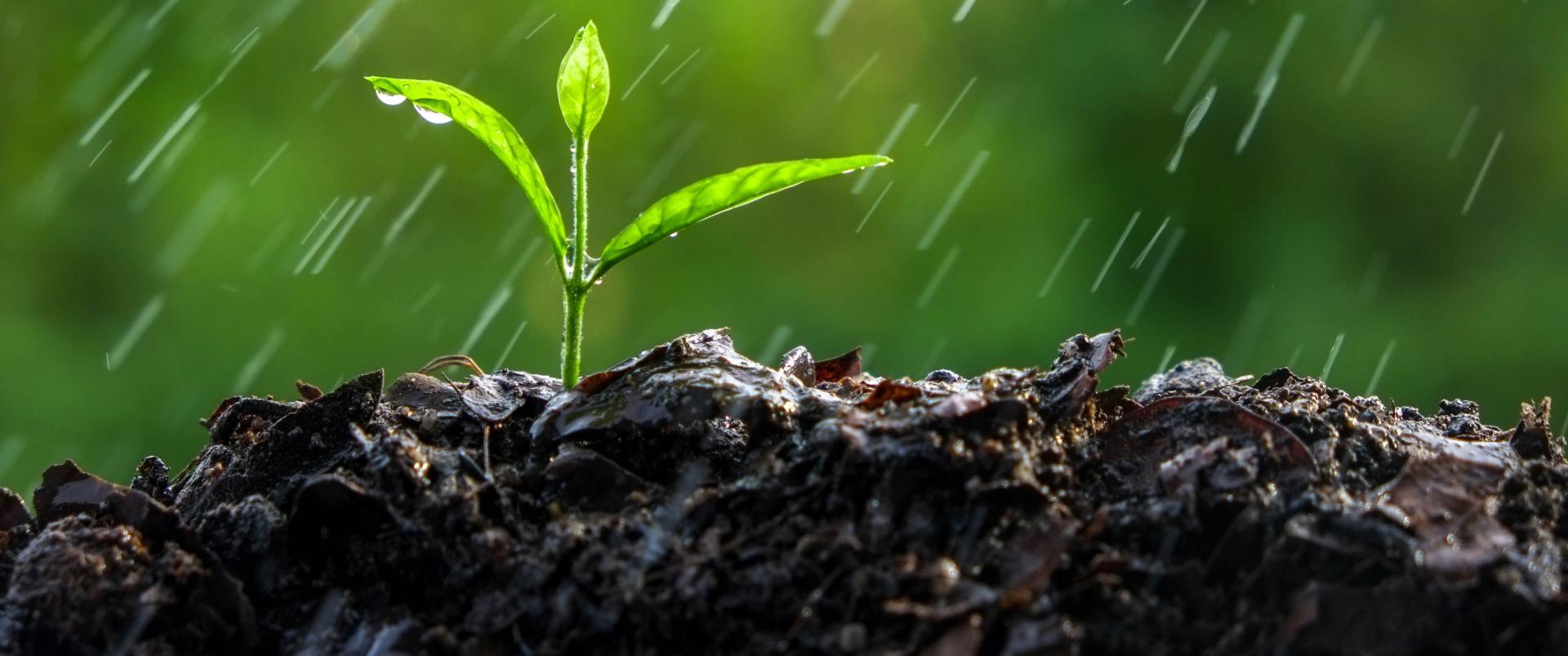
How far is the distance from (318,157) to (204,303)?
56 cm

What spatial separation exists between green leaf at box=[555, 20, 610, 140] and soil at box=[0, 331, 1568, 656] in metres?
0.27

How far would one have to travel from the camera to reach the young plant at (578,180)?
3.34ft

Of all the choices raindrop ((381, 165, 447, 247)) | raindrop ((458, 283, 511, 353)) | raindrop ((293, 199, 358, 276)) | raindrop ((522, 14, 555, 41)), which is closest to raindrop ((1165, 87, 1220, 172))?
raindrop ((522, 14, 555, 41))

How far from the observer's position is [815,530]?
0.78m

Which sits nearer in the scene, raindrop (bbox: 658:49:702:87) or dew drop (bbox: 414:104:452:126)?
dew drop (bbox: 414:104:452:126)

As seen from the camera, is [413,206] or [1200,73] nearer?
[1200,73]

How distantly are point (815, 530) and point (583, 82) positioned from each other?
1.83 ft

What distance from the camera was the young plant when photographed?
1.02 metres

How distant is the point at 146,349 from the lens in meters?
3.13

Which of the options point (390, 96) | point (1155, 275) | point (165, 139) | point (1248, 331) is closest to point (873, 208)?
point (1155, 275)

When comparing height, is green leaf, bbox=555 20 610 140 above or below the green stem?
above

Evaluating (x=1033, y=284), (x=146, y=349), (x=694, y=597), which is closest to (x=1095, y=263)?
(x=1033, y=284)

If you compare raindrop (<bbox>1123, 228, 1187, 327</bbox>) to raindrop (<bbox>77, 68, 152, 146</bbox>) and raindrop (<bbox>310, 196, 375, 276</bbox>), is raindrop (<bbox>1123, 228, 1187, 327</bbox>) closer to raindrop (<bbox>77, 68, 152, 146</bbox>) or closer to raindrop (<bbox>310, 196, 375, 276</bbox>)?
raindrop (<bbox>310, 196, 375, 276</bbox>)

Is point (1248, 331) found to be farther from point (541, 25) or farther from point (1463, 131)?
point (541, 25)
